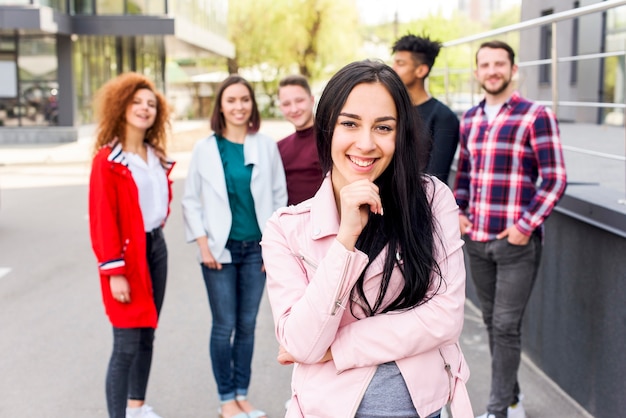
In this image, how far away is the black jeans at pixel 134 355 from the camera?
414cm

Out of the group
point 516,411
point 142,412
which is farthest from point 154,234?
point 516,411

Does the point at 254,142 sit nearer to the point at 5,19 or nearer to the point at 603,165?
the point at 603,165

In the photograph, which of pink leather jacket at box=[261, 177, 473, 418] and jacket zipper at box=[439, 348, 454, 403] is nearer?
pink leather jacket at box=[261, 177, 473, 418]

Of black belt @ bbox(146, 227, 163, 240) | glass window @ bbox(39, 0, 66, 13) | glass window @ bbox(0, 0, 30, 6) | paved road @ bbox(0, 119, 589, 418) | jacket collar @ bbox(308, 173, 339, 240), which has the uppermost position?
glass window @ bbox(39, 0, 66, 13)

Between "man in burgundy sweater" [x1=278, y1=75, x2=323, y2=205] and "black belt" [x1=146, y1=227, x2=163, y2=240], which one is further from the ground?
"man in burgundy sweater" [x1=278, y1=75, x2=323, y2=205]

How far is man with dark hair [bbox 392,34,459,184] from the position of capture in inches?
173

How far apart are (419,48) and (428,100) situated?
1.03 ft

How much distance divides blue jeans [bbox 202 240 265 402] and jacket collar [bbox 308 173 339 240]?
2390mm

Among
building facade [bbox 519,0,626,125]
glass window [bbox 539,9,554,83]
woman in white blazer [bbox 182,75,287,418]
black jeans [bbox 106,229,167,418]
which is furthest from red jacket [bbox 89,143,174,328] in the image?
glass window [bbox 539,9,554,83]

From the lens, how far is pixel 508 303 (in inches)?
169

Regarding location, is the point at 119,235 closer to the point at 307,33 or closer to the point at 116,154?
the point at 116,154

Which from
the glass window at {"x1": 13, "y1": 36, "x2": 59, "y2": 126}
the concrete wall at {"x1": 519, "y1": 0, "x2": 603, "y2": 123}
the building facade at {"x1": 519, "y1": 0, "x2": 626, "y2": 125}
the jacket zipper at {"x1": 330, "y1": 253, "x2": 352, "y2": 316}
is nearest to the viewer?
the jacket zipper at {"x1": 330, "y1": 253, "x2": 352, "y2": 316}

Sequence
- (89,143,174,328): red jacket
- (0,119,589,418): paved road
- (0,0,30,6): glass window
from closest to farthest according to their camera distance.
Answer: (89,143,174,328): red jacket < (0,119,589,418): paved road < (0,0,30,6): glass window

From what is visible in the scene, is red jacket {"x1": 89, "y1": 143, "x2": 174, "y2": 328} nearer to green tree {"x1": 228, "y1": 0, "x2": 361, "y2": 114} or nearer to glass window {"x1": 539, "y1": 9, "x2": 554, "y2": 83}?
glass window {"x1": 539, "y1": 9, "x2": 554, "y2": 83}
